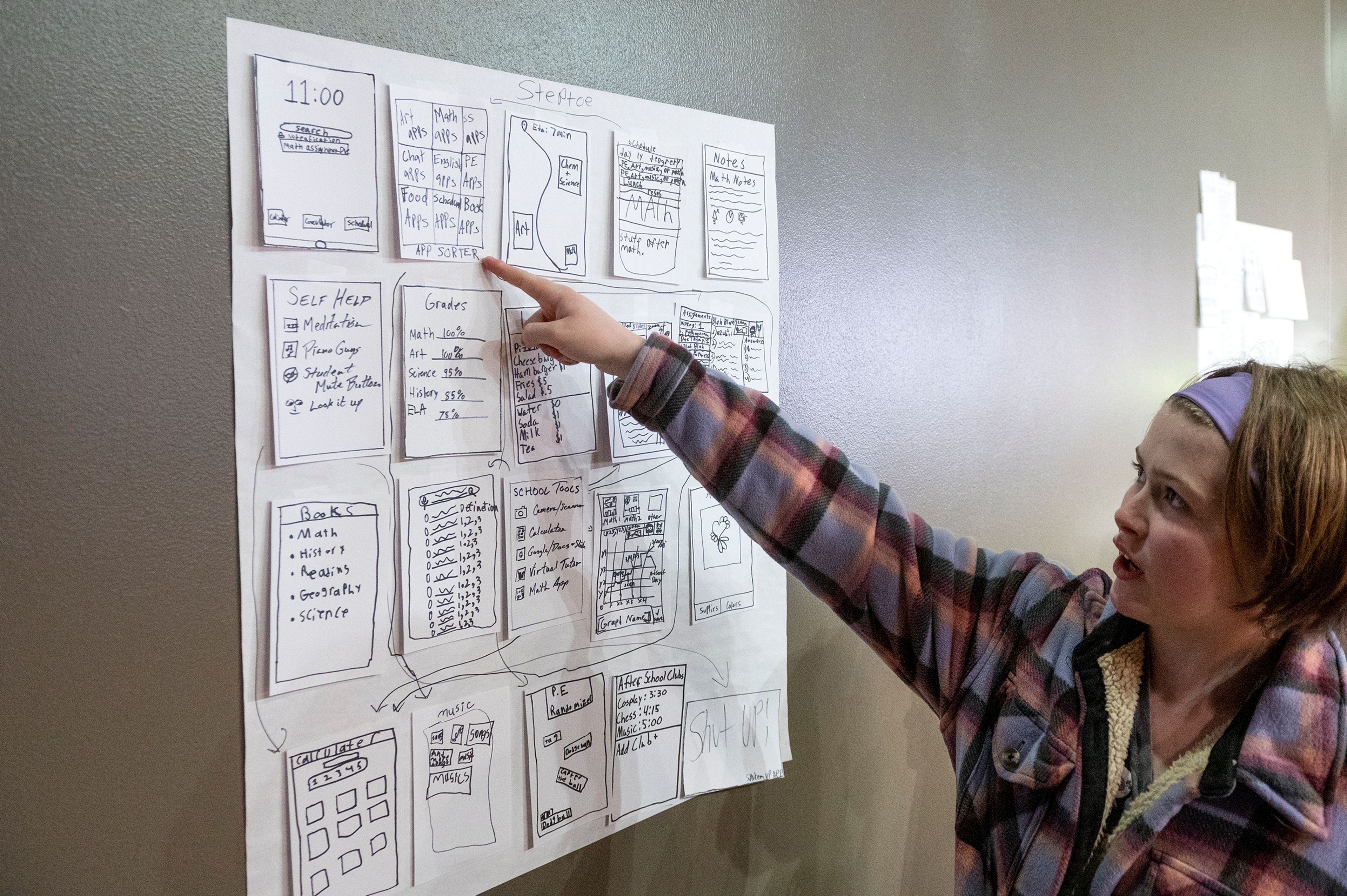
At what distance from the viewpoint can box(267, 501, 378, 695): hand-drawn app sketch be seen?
782 millimetres

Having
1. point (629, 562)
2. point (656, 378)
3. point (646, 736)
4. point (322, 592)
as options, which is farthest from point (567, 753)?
point (656, 378)

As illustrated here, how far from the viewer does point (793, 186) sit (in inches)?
46.8

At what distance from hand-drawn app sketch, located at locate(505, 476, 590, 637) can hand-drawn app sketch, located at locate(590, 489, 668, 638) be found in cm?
3

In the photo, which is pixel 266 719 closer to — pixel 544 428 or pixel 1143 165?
pixel 544 428

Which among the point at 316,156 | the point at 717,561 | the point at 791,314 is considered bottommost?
the point at 717,561

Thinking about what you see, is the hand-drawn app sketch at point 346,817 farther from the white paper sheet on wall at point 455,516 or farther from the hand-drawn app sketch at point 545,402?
the hand-drawn app sketch at point 545,402

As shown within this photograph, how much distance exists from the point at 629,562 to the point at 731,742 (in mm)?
316

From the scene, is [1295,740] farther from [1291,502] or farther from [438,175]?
[438,175]

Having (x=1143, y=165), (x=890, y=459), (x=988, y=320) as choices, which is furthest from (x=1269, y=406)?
(x=1143, y=165)

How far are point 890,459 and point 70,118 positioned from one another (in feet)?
3.67

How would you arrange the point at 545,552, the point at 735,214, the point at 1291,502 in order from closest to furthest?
the point at 1291,502 → the point at 545,552 → the point at 735,214

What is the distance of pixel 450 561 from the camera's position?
88 cm

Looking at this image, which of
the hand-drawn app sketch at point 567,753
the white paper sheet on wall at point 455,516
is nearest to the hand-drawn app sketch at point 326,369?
the white paper sheet on wall at point 455,516

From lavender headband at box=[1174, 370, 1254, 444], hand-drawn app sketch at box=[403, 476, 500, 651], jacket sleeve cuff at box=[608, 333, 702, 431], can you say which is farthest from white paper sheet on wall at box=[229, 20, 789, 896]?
lavender headband at box=[1174, 370, 1254, 444]
